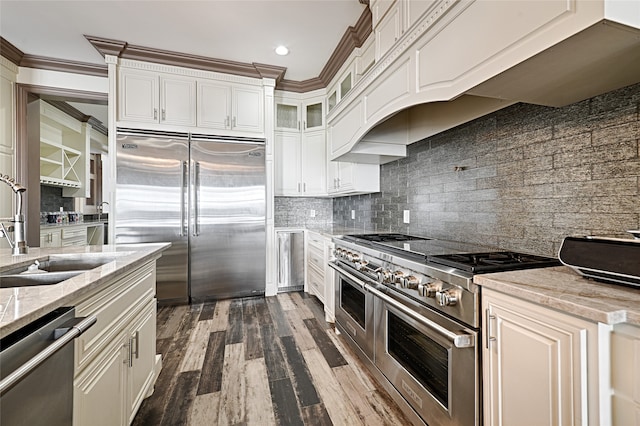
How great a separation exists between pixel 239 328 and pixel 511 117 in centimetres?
268

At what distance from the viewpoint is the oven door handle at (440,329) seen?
110 cm

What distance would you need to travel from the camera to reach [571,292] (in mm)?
823

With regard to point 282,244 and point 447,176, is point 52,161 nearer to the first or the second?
point 282,244

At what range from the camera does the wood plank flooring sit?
155cm

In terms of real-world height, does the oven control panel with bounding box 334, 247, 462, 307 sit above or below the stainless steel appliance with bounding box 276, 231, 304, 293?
above

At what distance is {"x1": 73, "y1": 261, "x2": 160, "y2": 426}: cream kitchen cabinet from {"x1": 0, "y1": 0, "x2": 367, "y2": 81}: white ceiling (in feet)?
7.73

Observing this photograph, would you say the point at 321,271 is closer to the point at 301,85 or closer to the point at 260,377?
the point at 260,377

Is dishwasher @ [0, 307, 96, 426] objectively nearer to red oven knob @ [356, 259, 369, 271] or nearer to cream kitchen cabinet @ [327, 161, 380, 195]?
red oven knob @ [356, 259, 369, 271]

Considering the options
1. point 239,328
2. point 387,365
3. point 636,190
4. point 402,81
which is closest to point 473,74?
point 402,81

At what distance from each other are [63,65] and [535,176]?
4.83 metres

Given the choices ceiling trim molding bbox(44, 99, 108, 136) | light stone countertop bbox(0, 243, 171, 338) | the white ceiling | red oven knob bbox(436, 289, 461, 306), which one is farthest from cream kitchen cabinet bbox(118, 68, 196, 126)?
red oven knob bbox(436, 289, 461, 306)

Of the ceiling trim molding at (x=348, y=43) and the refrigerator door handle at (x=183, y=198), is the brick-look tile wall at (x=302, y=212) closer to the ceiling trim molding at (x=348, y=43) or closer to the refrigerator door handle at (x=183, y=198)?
the refrigerator door handle at (x=183, y=198)

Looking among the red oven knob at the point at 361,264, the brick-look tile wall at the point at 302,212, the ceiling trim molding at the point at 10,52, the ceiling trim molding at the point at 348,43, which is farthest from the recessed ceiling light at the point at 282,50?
the ceiling trim molding at the point at 10,52

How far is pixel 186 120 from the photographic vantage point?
339 cm
